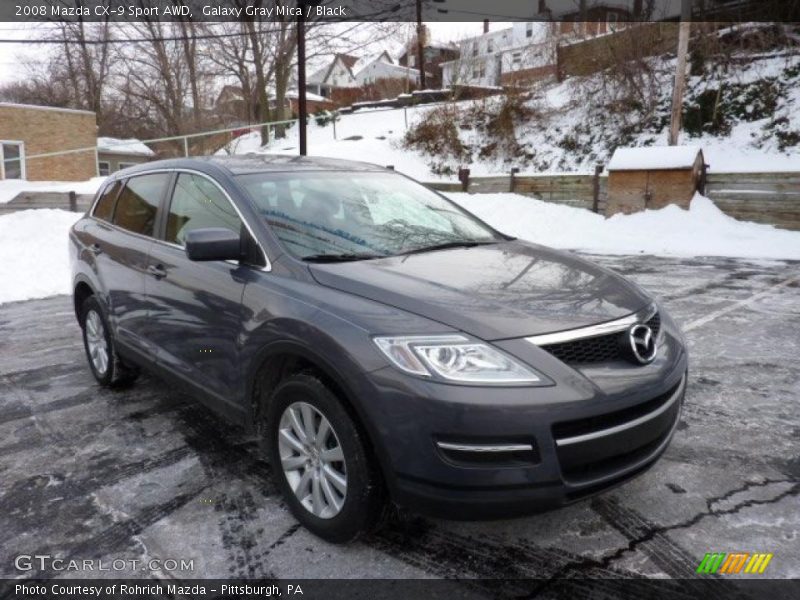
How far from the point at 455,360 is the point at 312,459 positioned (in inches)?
33.5

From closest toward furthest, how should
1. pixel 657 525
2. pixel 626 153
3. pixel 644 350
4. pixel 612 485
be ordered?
pixel 612 485
pixel 644 350
pixel 657 525
pixel 626 153

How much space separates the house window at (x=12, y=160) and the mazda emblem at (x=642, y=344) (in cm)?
2660

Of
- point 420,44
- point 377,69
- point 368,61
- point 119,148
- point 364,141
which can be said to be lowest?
point 364,141

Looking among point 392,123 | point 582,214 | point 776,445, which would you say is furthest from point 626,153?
point 392,123

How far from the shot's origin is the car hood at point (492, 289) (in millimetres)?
2352

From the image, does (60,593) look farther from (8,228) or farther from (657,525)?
(8,228)

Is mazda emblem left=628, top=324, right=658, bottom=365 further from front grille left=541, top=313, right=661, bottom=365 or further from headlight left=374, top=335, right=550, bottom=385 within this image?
headlight left=374, top=335, right=550, bottom=385

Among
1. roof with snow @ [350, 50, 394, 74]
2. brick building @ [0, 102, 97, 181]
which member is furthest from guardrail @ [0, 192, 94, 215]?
roof with snow @ [350, 50, 394, 74]

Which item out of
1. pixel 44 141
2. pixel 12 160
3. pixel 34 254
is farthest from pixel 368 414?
pixel 44 141

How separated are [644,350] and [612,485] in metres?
0.58

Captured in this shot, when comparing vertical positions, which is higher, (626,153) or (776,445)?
(626,153)

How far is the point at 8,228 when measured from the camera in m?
11.9

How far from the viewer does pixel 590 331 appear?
2.40 metres

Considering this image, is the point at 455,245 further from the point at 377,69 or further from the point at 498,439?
the point at 377,69
